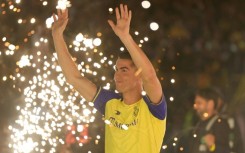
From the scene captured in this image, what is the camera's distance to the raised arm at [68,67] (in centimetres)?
197

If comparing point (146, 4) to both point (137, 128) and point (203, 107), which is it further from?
point (137, 128)

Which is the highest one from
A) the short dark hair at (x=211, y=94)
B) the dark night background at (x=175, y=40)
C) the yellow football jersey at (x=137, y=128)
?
the dark night background at (x=175, y=40)

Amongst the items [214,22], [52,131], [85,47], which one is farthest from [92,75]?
[214,22]

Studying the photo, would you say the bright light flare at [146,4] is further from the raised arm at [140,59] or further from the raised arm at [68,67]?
the raised arm at [140,59]

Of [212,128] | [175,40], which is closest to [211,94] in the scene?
[212,128]

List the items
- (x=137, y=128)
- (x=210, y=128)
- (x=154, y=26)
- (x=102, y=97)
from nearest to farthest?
(x=137, y=128) < (x=102, y=97) < (x=154, y=26) < (x=210, y=128)

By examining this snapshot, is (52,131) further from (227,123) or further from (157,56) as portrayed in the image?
(227,123)

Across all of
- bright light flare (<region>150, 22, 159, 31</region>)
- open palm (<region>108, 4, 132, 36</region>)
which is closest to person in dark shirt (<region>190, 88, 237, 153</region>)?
bright light flare (<region>150, 22, 159, 31</region>)

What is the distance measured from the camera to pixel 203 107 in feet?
12.0

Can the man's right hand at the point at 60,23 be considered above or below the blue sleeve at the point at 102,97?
above

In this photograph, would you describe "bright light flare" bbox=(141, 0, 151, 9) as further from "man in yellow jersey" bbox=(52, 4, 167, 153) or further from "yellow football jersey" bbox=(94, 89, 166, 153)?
"yellow football jersey" bbox=(94, 89, 166, 153)

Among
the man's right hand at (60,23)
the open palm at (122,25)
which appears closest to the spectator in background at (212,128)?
the man's right hand at (60,23)

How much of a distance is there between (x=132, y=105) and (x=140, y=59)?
246mm

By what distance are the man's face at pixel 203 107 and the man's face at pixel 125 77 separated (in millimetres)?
1871
